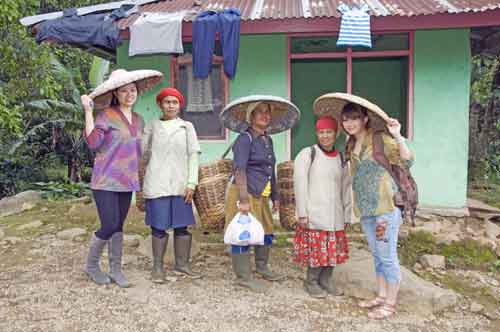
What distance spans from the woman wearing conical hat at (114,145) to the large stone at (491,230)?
4.33 m

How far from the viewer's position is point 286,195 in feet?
12.8

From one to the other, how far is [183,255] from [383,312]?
69.4 inches

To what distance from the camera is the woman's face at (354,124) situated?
3.16 m

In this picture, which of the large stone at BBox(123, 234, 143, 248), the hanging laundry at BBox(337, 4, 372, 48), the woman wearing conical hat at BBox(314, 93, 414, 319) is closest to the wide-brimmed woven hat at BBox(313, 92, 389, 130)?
the woman wearing conical hat at BBox(314, 93, 414, 319)

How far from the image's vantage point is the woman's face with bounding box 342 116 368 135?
316cm

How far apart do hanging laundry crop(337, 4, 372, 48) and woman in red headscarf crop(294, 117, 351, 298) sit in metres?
2.13

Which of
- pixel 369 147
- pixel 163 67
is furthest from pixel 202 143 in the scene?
pixel 369 147

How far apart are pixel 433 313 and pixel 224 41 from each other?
12.1ft

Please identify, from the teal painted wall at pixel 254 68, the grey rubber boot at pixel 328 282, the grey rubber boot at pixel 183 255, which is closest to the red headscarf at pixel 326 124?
the grey rubber boot at pixel 328 282

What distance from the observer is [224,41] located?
5.30 metres

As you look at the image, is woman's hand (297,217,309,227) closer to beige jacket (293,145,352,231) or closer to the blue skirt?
beige jacket (293,145,352,231)

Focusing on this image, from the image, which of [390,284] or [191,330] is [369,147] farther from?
[191,330]

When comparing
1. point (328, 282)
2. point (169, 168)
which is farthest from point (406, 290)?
point (169, 168)

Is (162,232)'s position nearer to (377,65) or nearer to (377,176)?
(377,176)
